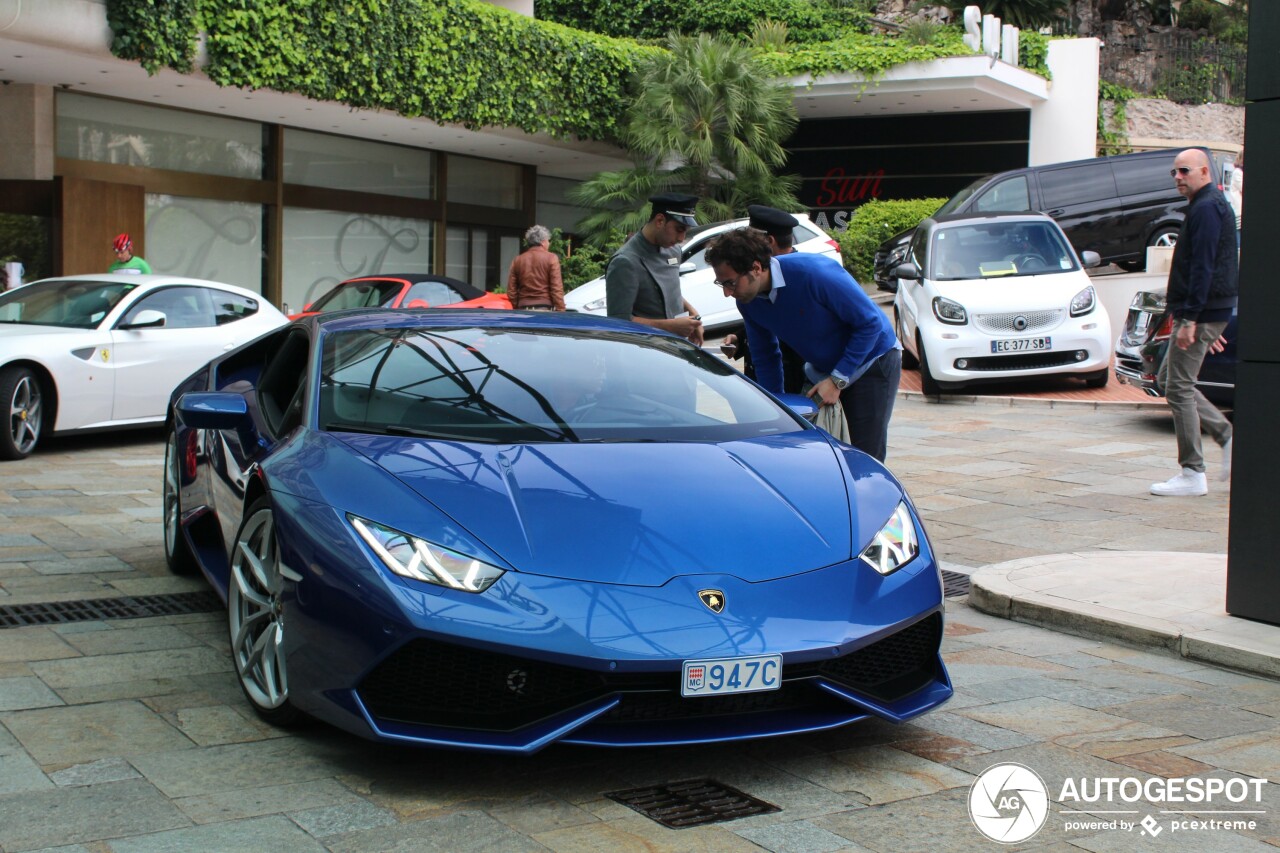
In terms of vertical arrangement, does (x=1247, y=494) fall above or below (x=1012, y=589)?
above

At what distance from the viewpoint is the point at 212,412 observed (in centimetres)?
457

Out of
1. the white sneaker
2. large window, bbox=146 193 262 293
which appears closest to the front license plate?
the white sneaker

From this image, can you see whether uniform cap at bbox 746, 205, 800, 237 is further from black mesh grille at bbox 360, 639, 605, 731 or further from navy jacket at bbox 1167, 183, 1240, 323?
black mesh grille at bbox 360, 639, 605, 731

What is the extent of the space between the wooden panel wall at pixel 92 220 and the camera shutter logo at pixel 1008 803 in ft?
58.4

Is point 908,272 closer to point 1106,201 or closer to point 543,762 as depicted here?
point 1106,201

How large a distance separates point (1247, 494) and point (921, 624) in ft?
6.35

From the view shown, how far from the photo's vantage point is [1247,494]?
5051 mm

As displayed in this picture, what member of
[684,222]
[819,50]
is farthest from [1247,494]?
[819,50]

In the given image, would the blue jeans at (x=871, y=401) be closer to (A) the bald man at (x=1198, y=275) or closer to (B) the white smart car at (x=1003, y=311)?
(A) the bald man at (x=1198, y=275)

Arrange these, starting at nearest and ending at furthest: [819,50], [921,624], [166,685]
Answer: [921,624]
[166,685]
[819,50]

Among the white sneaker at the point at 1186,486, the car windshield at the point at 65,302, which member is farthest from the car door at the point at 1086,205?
the car windshield at the point at 65,302

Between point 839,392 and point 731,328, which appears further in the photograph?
point 731,328

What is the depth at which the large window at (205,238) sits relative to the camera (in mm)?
21328

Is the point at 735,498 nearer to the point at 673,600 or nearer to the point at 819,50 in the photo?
the point at 673,600
